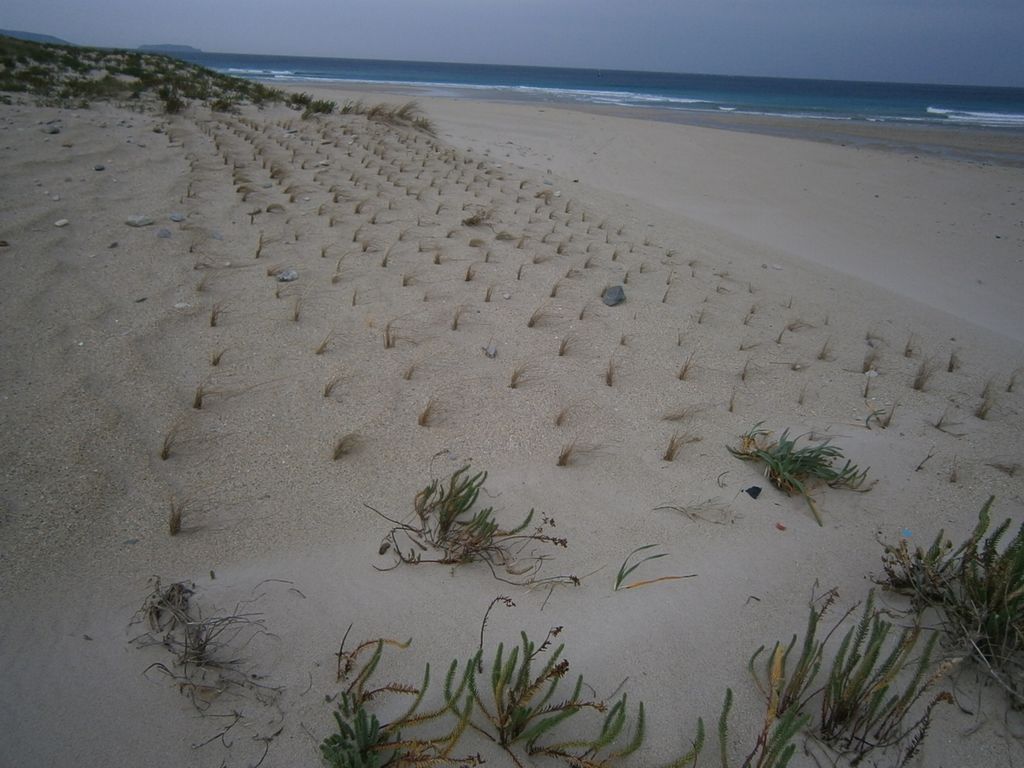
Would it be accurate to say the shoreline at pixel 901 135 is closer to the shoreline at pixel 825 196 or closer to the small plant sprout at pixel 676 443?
the shoreline at pixel 825 196

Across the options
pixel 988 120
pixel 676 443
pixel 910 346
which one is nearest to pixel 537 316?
pixel 676 443

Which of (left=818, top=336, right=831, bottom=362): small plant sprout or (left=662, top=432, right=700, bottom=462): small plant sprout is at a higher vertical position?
(left=818, top=336, right=831, bottom=362): small plant sprout

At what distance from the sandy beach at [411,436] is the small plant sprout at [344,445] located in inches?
0.7

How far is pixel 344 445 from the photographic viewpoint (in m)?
2.83

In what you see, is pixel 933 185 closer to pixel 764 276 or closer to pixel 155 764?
pixel 764 276

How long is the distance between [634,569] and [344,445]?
4.99 feet

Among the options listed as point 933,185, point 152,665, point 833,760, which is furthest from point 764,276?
point 933,185

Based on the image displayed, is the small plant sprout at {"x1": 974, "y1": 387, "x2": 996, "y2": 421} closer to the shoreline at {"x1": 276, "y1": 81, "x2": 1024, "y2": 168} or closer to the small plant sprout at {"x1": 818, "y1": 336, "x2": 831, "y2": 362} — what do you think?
the small plant sprout at {"x1": 818, "y1": 336, "x2": 831, "y2": 362}

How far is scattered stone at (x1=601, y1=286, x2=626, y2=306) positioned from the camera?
468 centimetres

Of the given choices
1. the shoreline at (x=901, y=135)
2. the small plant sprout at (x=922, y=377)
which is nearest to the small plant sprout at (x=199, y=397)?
the small plant sprout at (x=922, y=377)

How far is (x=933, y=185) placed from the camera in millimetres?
11234

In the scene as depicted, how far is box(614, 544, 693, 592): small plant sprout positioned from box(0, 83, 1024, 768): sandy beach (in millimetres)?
Result: 28

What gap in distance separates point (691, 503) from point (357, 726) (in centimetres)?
179

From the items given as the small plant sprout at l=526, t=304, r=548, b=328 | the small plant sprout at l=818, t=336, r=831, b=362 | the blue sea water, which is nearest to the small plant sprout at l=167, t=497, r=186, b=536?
the small plant sprout at l=526, t=304, r=548, b=328
